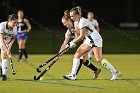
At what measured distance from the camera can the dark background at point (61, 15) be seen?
2730 cm

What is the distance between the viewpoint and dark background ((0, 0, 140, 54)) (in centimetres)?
2730

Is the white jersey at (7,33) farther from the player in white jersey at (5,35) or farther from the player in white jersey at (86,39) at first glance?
the player in white jersey at (86,39)

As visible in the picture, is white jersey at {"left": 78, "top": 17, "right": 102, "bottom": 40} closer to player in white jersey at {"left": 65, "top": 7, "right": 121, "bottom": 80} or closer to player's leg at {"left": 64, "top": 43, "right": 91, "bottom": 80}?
player in white jersey at {"left": 65, "top": 7, "right": 121, "bottom": 80}

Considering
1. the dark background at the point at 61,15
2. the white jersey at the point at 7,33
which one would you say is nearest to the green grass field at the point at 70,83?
the white jersey at the point at 7,33

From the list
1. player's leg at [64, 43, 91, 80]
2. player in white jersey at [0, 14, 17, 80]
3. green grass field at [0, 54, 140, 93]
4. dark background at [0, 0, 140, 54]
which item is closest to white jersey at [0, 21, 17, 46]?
player in white jersey at [0, 14, 17, 80]

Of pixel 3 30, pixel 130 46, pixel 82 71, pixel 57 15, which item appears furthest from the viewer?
pixel 57 15

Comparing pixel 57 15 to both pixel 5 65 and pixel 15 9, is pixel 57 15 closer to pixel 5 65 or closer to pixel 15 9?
pixel 15 9

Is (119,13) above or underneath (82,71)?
above

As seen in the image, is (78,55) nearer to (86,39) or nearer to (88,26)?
(86,39)

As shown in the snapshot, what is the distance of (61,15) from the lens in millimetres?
36000

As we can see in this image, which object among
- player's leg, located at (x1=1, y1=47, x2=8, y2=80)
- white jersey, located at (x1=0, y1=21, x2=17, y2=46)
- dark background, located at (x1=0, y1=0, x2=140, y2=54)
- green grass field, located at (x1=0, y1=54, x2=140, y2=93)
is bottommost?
green grass field, located at (x1=0, y1=54, x2=140, y2=93)

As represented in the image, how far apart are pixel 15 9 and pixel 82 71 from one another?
1884 cm

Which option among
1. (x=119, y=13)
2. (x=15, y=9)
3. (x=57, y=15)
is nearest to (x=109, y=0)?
(x=119, y=13)

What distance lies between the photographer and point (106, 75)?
14164mm
